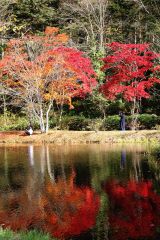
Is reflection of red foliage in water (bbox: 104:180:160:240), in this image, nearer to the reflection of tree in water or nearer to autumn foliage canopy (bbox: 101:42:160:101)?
the reflection of tree in water

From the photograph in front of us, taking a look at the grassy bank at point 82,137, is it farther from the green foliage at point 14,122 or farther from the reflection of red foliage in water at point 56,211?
the reflection of red foliage in water at point 56,211

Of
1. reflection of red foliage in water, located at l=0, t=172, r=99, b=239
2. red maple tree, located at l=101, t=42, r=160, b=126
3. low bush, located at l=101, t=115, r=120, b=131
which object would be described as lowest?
reflection of red foliage in water, located at l=0, t=172, r=99, b=239

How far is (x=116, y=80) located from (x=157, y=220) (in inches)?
823

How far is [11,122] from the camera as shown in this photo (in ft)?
119

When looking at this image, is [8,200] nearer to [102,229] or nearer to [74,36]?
[102,229]

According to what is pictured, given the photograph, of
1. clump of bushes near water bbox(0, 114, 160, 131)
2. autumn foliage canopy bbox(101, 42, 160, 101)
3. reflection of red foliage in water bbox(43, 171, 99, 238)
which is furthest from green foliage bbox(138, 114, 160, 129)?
reflection of red foliage in water bbox(43, 171, 99, 238)

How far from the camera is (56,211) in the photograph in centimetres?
1106

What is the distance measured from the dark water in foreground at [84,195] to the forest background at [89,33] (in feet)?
39.5

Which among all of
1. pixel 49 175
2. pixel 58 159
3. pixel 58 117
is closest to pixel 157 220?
pixel 49 175

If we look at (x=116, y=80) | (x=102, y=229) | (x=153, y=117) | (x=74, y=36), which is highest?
(x=74, y=36)

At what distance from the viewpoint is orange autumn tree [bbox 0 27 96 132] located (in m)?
29.4

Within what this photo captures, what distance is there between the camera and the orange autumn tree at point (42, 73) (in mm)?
29438

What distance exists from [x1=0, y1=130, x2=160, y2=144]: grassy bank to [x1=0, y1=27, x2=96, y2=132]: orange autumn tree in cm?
131

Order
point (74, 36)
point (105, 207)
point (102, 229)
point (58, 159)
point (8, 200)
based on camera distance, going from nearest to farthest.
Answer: point (102, 229)
point (105, 207)
point (8, 200)
point (58, 159)
point (74, 36)
